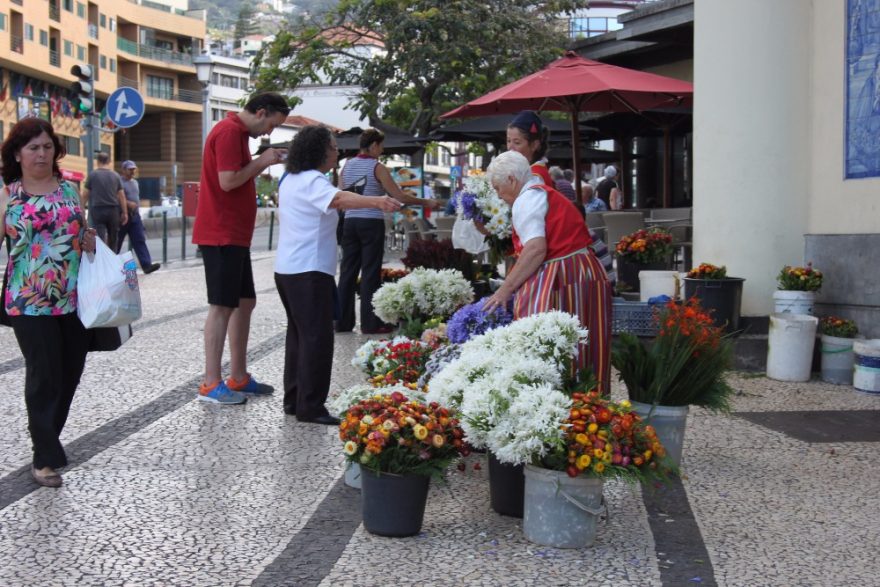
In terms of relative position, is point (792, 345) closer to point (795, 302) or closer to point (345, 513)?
point (795, 302)

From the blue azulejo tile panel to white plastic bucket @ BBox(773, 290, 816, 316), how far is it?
967 mm

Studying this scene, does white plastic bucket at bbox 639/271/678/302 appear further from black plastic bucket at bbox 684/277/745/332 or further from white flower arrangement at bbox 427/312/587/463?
white flower arrangement at bbox 427/312/587/463

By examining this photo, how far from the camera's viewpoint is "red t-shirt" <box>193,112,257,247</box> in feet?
22.0

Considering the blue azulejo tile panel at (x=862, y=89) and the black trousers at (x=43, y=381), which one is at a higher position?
the blue azulejo tile panel at (x=862, y=89)

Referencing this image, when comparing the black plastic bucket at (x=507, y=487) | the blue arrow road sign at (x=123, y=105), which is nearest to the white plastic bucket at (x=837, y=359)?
the black plastic bucket at (x=507, y=487)

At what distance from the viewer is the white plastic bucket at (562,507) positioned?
4.26 meters

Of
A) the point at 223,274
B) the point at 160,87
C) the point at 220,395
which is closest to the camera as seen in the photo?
the point at 223,274

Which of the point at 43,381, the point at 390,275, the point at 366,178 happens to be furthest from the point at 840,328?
the point at 43,381

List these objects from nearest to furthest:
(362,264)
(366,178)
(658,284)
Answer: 1. (658,284)
2. (366,178)
3. (362,264)

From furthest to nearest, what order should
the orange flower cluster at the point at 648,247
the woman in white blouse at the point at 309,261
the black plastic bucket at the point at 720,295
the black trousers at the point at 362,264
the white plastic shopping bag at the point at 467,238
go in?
the orange flower cluster at the point at 648,247
the black trousers at the point at 362,264
the white plastic shopping bag at the point at 467,238
the black plastic bucket at the point at 720,295
the woman in white blouse at the point at 309,261

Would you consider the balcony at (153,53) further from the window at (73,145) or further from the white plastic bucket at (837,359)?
the white plastic bucket at (837,359)

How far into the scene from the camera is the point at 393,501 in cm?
442

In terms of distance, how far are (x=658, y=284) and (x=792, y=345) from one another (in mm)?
1500

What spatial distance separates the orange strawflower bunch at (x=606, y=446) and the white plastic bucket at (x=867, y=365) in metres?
3.89
